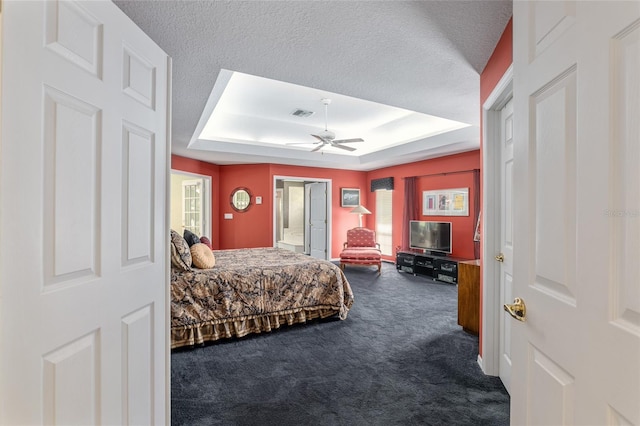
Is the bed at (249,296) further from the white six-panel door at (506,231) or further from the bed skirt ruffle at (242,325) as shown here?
the white six-panel door at (506,231)

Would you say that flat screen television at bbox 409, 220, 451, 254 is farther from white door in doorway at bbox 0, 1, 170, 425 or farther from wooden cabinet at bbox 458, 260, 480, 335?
white door in doorway at bbox 0, 1, 170, 425

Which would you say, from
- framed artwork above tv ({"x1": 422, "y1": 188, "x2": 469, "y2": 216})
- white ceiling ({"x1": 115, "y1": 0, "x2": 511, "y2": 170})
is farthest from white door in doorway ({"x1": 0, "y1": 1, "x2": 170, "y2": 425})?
framed artwork above tv ({"x1": 422, "y1": 188, "x2": 469, "y2": 216})

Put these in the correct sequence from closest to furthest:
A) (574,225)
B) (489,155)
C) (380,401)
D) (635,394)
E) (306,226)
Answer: (635,394), (574,225), (380,401), (489,155), (306,226)

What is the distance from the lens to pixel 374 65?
2.35 m

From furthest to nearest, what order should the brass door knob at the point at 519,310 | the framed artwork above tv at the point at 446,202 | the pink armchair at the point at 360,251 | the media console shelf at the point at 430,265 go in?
the pink armchair at the point at 360,251 < the framed artwork above tv at the point at 446,202 < the media console shelf at the point at 430,265 < the brass door knob at the point at 519,310

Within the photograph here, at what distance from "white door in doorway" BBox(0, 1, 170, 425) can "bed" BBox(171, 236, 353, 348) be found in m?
1.38

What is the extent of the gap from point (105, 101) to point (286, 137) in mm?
5033

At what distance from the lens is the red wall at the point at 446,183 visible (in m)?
5.54

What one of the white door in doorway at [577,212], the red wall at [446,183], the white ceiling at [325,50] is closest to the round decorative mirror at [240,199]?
the white ceiling at [325,50]

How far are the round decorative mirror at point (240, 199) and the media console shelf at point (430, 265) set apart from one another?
11.1ft

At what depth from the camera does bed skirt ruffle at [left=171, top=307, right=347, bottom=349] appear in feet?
9.04

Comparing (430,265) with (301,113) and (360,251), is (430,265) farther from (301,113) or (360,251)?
(301,113)

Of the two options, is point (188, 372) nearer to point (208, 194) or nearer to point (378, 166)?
point (208, 194)

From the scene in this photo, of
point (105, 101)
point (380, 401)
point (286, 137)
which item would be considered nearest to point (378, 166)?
point (286, 137)
